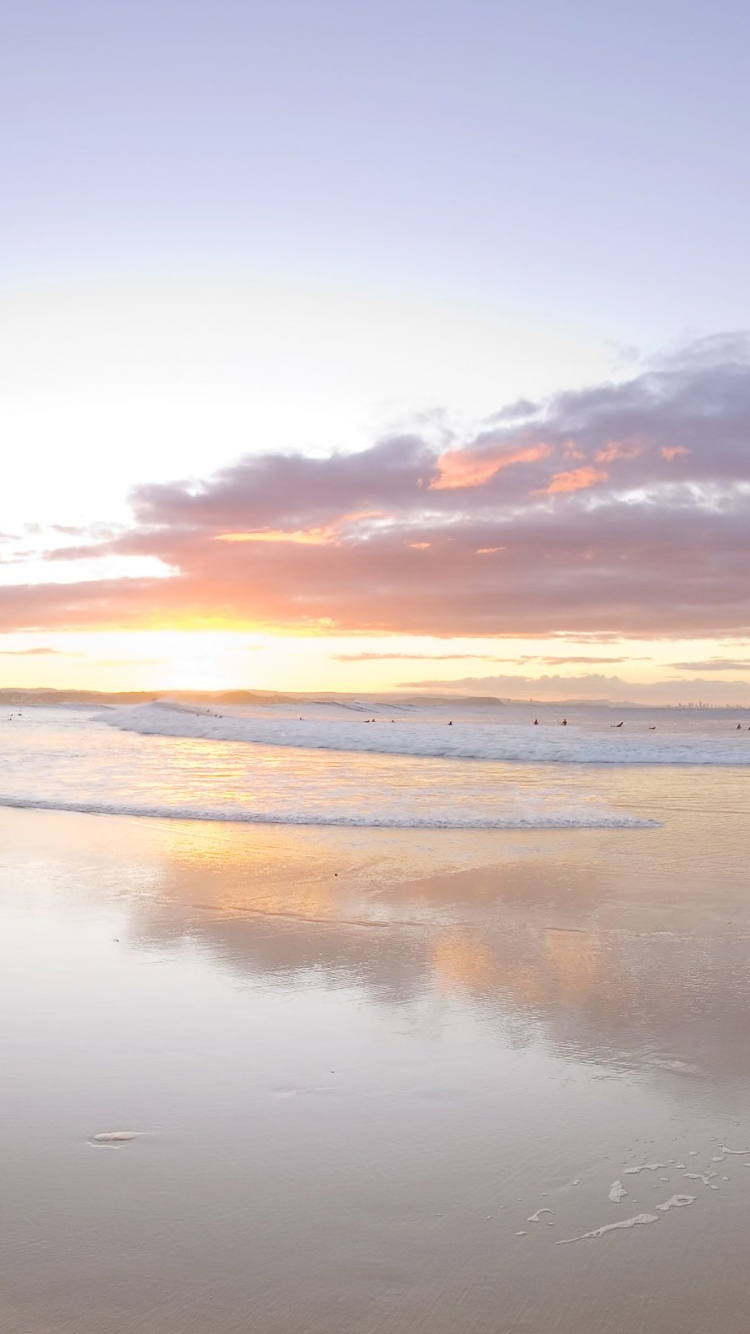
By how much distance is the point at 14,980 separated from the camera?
631 cm

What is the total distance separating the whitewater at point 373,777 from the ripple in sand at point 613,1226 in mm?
10330

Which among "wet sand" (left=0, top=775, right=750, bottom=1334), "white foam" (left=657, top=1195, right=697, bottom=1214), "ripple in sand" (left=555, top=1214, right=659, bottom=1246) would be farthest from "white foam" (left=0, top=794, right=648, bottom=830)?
"ripple in sand" (left=555, top=1214, right=659, bottom=1246)

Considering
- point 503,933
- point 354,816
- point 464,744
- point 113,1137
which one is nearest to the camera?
point 113,1137

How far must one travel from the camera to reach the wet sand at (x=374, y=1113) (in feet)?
10.2

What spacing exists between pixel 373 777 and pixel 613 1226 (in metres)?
18.2

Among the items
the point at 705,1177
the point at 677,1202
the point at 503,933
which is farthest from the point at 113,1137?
the point at 503,933

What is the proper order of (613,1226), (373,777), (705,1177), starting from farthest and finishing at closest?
(373,777) < (705,1177) < (613,1226)

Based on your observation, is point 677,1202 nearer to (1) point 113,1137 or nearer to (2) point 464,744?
(1) point 113,1137

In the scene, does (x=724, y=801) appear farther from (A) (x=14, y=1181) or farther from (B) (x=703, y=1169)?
(A) (x=14, y=1181)

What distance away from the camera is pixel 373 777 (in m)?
21.7

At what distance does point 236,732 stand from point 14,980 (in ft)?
112

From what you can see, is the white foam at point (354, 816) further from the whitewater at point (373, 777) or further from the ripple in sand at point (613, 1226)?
the ripple in sand at point (613, 1226)

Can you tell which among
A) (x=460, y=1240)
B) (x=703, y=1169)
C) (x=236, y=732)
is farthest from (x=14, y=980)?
(x=236, y=732)

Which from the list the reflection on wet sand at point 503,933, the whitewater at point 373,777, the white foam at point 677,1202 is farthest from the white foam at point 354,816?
the white foam at point 677,1202
